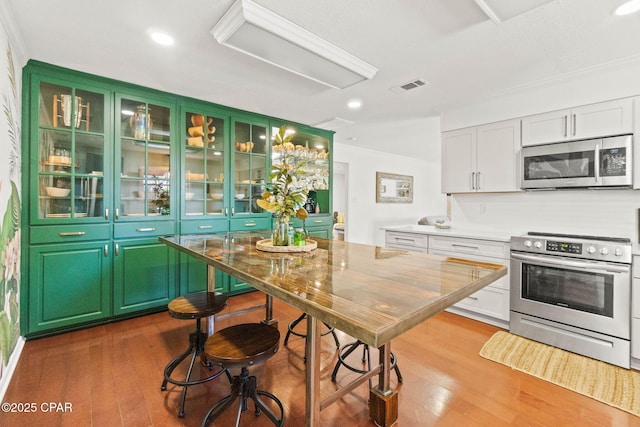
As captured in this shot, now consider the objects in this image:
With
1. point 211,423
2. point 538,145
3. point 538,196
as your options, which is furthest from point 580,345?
point 211,423

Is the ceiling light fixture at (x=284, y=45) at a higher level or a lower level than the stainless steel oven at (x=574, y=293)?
higher

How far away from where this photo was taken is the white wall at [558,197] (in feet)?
8.15

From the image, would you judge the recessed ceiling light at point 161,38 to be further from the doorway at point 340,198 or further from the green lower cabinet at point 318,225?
the doorway at point 340,198

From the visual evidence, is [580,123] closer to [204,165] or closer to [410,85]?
[410,85]

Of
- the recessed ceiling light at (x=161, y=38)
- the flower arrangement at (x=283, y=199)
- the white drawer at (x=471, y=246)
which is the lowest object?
the white drawer at (x=471, y=246)

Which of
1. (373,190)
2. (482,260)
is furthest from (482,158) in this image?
(373,190)

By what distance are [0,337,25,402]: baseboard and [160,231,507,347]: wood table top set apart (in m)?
1.35

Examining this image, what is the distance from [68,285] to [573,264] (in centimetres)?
430

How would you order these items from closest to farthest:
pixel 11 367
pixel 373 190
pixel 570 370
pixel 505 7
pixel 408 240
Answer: pixel 505 7 → pixel 11 367 → pixel 570 370 → pixel 408 240 → pixel 373 190

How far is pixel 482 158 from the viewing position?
3248 millimetres

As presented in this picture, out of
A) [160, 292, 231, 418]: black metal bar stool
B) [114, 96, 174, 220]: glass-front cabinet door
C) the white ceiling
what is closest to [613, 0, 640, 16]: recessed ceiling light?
the white ceiling

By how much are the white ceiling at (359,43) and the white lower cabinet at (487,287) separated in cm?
156

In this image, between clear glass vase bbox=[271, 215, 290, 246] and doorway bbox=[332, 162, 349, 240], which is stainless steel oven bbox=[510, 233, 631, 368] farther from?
doorway bbox=[332, 162, 349, 240]

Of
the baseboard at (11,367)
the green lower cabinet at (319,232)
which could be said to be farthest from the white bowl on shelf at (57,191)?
the green lower cabinet at (319,232)
